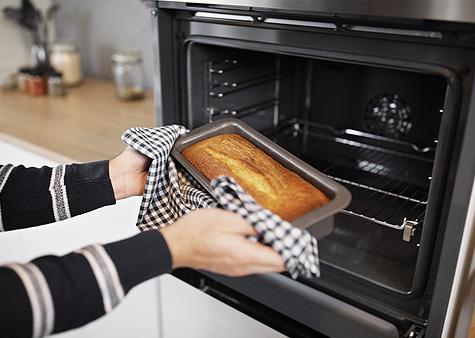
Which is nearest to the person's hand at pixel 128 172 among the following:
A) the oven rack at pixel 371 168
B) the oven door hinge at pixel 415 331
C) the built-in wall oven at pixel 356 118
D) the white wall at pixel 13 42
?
the built-in wall oven at pixel 356 118

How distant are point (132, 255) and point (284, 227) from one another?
20cm

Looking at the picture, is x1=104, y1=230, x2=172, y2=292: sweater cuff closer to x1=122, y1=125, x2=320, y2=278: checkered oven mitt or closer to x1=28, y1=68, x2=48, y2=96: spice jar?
x1=122, y1=125, x2=320, y2=278: checkered oven mitt

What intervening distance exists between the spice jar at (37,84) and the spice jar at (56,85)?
23mm

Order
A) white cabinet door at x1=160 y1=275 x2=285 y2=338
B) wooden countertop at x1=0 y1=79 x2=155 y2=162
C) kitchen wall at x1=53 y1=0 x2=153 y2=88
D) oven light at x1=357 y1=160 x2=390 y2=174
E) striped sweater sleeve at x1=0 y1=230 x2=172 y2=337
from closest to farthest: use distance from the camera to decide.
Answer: striped sweater sleeve at x1=0 y1=230 x2=172 y2=337 → white cabinet door at x1=160 y1=275 x2=285 y2=338 → oven light at x1=357 y1=160 x2=390 y2=174 → wooden countertop at x1=0 y1=79 x2=155 y2=162 → kitchen wall at x1=53 y1=0 x2=153 y2=88

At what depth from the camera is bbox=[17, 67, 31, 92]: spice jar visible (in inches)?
77.2

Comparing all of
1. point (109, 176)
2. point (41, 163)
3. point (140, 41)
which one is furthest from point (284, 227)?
point (140, 41)

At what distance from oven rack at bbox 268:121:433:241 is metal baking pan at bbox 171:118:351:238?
0.98 ft

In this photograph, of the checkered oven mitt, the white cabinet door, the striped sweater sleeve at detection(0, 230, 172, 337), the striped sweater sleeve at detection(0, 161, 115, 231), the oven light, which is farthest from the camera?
the oven light

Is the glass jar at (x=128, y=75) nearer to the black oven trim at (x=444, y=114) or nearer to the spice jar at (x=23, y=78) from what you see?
the spice jar at (x=23, y=78)

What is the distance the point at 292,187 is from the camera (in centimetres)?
81

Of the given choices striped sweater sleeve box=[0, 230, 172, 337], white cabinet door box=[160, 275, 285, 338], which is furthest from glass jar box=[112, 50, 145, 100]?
striped sweater sleeve box=[0, 230, 172, 337]

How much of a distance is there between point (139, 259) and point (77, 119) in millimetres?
1072

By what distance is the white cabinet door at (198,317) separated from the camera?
114 centimetres

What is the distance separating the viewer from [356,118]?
1.31 meters
